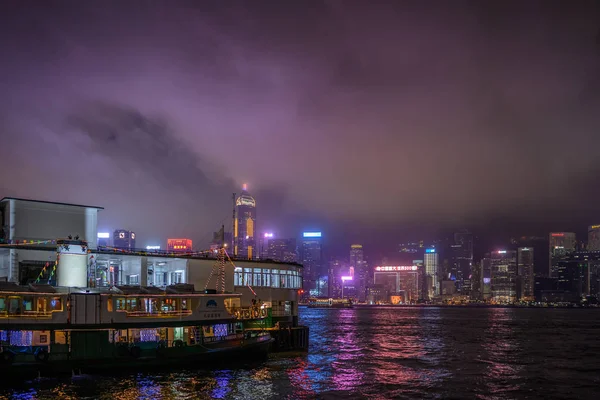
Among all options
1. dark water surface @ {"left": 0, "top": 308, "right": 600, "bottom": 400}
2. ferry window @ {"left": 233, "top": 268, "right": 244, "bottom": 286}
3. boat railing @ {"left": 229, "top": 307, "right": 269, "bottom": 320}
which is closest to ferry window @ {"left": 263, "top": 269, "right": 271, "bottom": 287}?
ferry window @ {"left": 233, "top": 268, "right": 244, "bottom": 286}

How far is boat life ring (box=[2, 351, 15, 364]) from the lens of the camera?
123ft

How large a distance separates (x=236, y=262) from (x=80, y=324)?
2301cm

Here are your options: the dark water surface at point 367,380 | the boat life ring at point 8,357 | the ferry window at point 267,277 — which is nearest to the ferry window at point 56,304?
the boat life ring at point 8,357

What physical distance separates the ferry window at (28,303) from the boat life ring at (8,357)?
310 centimetres

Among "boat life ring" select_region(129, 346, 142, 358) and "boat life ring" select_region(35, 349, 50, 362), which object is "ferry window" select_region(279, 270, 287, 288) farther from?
"boat life ring" select_region(35, 349, 50, 362)

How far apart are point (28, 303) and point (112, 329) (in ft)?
19.8

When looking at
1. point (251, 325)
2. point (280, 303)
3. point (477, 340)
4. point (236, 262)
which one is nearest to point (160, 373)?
point (251, 325)

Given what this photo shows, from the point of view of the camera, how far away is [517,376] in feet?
161

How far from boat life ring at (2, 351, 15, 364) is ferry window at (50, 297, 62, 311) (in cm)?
386

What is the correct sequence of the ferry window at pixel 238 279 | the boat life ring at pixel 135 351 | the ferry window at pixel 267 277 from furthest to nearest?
the ferry window at pixel 267 277 < the ferry window at pixel 238 279 < the boat life ring at pixel 135 351

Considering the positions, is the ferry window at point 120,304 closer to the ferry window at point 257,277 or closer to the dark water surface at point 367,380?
the dark water surface at point 367,380

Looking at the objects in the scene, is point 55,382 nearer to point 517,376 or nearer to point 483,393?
point 483,393

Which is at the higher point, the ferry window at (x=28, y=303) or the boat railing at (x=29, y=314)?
the ferry window at (x=28, y=303)

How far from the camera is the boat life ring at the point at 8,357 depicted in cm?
3753
